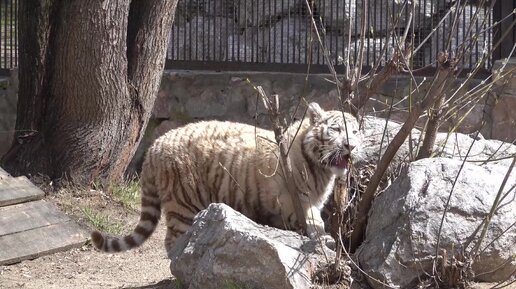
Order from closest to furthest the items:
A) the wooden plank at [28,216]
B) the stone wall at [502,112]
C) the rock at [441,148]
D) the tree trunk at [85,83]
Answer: the rock at [441,148], the wooden plank at [28,216], the tree trunk at [85,83], the stone wall at [502,112]

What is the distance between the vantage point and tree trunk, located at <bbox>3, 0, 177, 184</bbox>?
25.3 feet

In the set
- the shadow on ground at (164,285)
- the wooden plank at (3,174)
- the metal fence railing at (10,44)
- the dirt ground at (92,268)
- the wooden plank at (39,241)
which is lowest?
the dirt ground at (92,268)

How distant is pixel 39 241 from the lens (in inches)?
274

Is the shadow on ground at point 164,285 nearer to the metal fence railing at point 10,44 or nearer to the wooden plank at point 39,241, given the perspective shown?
the wooden plank at point 39,241

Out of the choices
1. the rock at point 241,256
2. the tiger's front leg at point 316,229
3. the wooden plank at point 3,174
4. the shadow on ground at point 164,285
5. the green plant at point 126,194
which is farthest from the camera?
the green plant at point 126,194

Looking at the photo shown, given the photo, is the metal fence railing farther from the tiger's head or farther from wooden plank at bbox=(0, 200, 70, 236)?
the tiger's head

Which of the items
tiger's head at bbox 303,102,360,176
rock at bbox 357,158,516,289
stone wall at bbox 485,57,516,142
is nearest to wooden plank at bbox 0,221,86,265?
tiger's head at bbox 303,102,360,176

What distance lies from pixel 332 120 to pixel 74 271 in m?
2.03

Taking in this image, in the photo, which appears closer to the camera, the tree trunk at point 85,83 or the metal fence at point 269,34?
the tree trunk at point 85,83

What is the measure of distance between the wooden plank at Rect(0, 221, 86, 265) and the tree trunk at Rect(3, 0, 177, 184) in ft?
2.71

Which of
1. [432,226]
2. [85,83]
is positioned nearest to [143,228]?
[85,83]

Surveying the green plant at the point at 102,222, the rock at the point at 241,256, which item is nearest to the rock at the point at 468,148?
the rock at the point at 241,256

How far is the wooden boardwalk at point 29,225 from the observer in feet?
22.3

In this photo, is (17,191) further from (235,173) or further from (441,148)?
(441,148)
